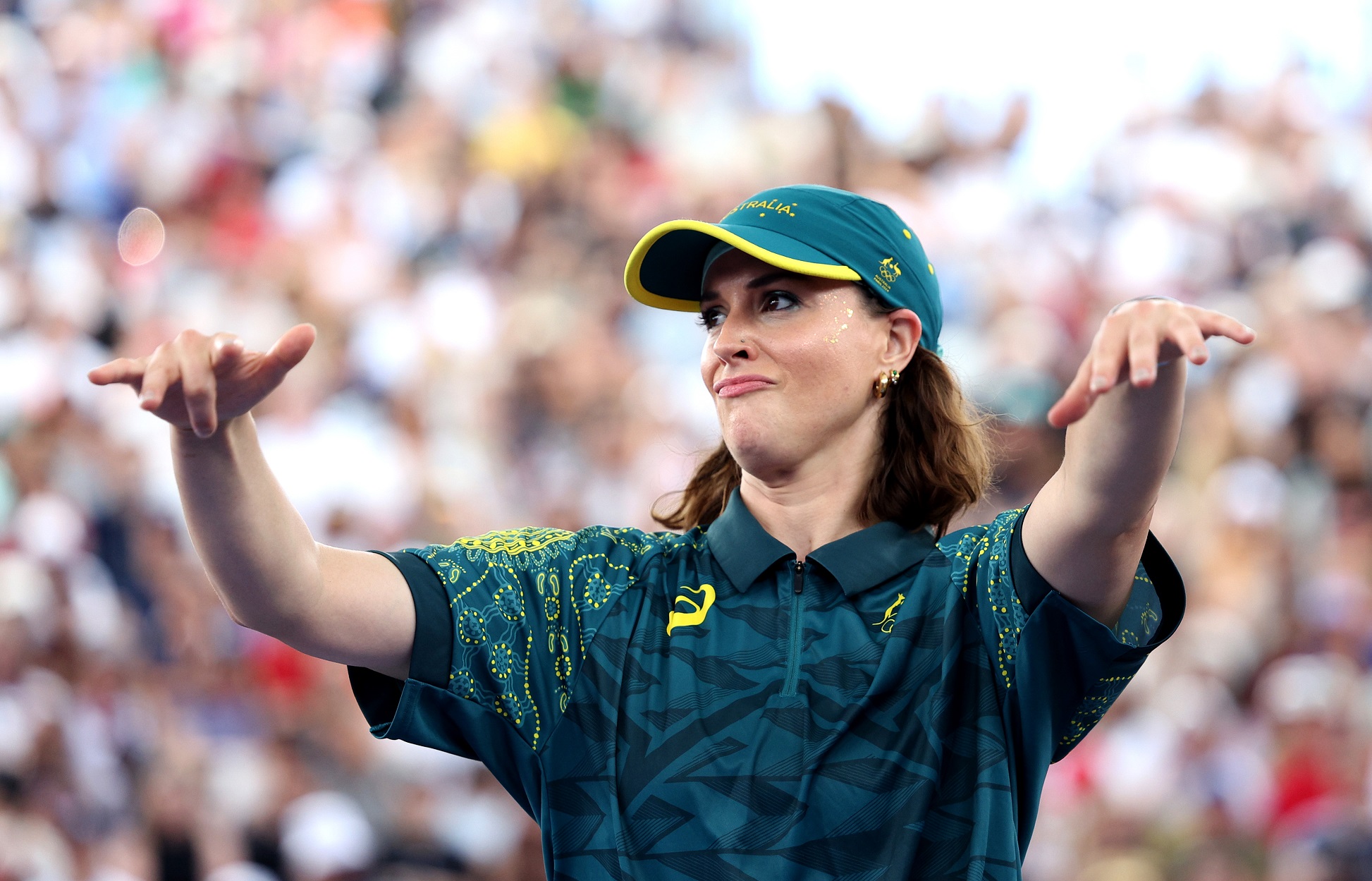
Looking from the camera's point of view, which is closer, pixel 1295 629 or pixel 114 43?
pixel 1295 629

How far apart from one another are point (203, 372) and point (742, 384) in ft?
2.34

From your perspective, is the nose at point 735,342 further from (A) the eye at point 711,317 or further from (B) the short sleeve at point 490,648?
(B) the short sleeve at point 490,648

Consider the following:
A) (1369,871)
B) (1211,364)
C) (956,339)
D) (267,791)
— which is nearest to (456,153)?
(956,339)

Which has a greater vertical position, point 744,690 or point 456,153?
point 456,153

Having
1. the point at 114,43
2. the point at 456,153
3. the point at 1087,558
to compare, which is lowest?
the point at 1087,558

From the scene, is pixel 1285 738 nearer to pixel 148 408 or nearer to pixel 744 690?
pixel 744 690

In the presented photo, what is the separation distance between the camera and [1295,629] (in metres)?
4.47

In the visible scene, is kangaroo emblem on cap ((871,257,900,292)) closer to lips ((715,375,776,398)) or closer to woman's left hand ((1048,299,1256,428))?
lips ((715,375,776,398))

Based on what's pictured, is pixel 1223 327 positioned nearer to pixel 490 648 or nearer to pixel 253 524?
pixel 490 648

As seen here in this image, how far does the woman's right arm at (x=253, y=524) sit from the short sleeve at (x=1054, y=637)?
698mm

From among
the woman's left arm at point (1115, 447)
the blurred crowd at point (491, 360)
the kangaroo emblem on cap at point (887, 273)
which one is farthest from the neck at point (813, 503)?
the blurred crowd at point (491, 360)

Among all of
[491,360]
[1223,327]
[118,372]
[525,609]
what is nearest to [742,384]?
[525,609]

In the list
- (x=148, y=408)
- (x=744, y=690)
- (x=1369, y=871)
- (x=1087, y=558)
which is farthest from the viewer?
(x=1369, y=871)

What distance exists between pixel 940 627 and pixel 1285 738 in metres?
3.06
